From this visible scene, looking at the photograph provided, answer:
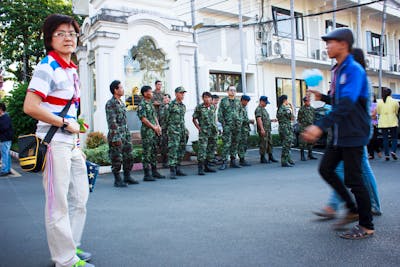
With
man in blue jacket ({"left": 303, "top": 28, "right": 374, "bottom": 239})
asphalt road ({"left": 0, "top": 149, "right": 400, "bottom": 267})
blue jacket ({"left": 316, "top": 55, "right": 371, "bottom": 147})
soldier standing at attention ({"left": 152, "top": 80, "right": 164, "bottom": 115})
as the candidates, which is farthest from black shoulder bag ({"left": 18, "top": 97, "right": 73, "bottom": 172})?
soldier standing at attention ({"left": 152, "top": 80, "right": 164, "bottom": 115})

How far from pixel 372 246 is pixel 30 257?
112 inches

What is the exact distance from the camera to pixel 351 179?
3.25m

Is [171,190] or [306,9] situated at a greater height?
[306,9]

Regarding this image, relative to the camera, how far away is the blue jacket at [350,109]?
3.13m

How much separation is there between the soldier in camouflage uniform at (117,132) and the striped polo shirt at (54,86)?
3797 mm

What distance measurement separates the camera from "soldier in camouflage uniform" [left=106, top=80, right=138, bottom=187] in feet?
21.7

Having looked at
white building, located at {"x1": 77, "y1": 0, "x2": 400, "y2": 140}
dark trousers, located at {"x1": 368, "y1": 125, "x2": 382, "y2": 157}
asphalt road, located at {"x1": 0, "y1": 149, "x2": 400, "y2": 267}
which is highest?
white building, located at {"x1": 77, "y1": 0, "x2": 400, "y2": 140}

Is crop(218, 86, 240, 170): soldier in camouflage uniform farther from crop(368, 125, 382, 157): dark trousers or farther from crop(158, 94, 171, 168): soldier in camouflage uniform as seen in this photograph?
crop(368, 125, 382, 157): dark trousers

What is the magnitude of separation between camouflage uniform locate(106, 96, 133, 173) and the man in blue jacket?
418cm

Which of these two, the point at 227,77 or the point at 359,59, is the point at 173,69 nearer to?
the point at 227,77

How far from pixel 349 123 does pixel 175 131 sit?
5083 mm

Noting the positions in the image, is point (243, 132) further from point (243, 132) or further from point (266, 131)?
point (266, 131)

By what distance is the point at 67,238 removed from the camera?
2.64 meters

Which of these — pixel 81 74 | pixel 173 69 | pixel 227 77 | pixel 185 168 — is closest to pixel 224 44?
pixel 227 77
